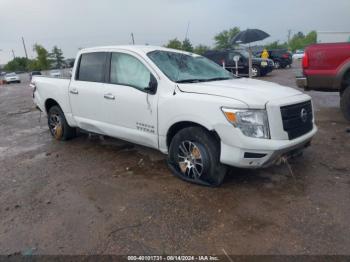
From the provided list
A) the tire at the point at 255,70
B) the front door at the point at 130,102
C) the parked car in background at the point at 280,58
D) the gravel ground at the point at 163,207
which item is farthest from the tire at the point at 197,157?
the parked car in background at the point at 280,58

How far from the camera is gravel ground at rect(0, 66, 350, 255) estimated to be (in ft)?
9.40

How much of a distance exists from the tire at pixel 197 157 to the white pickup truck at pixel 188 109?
0.04ft

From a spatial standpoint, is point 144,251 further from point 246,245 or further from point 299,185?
point 299,185

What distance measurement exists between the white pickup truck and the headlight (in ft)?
0.04

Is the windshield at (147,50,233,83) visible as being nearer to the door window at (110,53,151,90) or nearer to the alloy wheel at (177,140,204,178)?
the door window at (110,53,151,90)

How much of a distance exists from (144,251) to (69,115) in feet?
12.0

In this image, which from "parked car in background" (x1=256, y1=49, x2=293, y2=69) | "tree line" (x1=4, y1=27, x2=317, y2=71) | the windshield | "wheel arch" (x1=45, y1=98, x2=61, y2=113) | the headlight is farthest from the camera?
"tree line" (x1=4, y1=27, x2=317, y2=71)

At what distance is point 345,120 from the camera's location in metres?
6.82

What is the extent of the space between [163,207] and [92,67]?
2.85m

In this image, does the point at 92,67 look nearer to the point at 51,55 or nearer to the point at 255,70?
the point at 255,70

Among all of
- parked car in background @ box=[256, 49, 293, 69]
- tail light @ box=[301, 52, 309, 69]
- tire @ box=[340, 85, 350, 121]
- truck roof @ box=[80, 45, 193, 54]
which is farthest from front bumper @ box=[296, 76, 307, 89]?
parked car in background @ box=[256, 49, 293, 69]

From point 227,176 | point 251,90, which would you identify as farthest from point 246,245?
point 251,90

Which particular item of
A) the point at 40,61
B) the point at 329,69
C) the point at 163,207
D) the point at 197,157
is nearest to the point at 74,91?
the point at 197,157

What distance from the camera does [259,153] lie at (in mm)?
3467
